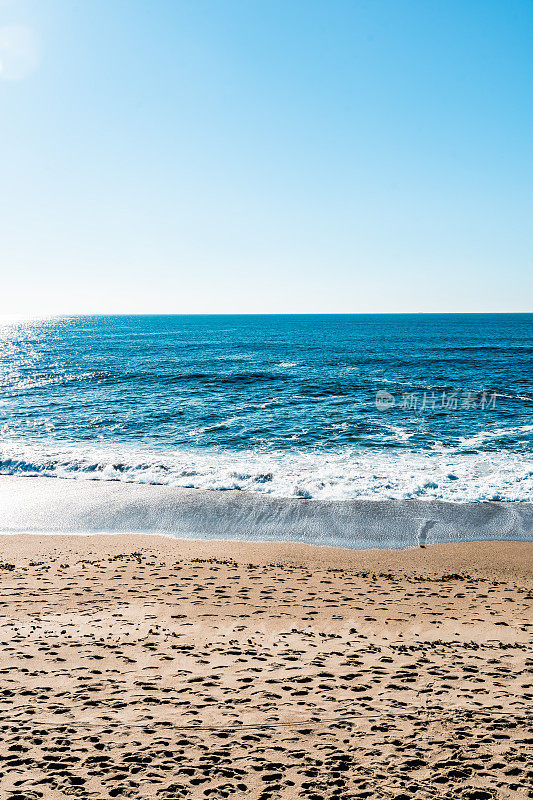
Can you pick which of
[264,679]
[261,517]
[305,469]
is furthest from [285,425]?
[264,679]

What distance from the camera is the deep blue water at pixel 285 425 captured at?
18516 mm

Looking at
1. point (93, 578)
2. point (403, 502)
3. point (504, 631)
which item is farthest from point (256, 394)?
point (504, 631)

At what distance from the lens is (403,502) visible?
15961mm

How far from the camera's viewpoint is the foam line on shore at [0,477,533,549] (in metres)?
13.8

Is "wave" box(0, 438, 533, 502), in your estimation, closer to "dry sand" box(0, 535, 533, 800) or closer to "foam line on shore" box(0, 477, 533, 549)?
"foam line on shore" box(0, 477, 533, 549)

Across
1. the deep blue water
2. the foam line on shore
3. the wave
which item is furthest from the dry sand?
the deep blue water

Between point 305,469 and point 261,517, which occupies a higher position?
point 305,469

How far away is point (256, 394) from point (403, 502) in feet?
72.1

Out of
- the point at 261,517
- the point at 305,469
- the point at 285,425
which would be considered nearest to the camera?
the point at 261,517

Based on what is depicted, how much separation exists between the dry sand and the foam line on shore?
1947 millimetres

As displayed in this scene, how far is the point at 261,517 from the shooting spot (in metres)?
15.2

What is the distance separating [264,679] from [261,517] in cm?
825

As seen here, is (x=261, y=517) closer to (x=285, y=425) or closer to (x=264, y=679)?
(x=264, y=679)

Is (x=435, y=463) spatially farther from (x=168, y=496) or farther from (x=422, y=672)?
(x=422, y=672)
